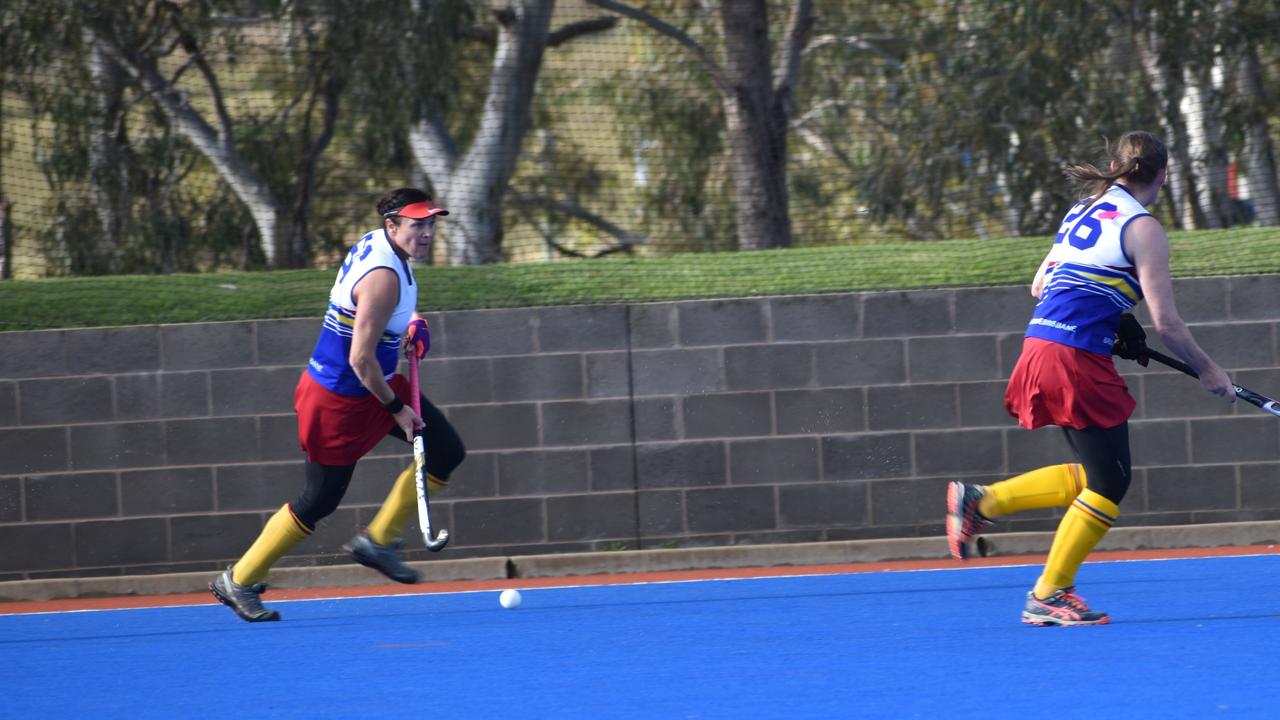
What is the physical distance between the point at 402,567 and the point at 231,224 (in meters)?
9.60

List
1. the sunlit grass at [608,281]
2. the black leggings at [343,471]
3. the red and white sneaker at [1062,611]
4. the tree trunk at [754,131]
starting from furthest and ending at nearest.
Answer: the tree trunk at [754,131] < the sunlit grass at [608,281] < the black leggings at [343,471] < the red and white sneaker at [1062,611]

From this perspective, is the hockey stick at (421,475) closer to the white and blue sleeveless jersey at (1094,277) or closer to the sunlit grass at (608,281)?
the sunlit grass at (608,281)

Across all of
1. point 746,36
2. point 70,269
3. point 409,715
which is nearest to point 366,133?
point 70,269

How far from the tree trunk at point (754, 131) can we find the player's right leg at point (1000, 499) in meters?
6.26

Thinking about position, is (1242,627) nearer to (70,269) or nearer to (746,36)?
(746,36)

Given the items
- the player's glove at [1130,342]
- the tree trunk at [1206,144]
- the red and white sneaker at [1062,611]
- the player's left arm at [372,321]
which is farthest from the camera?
the tree trunk at [1206,144]

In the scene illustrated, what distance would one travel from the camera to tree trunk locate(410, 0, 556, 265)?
1483 centimetres

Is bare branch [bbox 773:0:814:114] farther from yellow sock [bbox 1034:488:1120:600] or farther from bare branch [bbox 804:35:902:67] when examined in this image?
yellow sock [bbox 1034:488:1120:600]

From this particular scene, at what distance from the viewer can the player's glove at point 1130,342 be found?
575 cm

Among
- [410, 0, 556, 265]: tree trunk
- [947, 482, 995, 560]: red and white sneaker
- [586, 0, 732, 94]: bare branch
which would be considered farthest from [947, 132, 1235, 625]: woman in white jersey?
[410, 0, 556, 265]: tree trunk

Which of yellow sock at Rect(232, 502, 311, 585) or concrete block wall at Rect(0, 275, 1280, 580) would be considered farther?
concrete block wall at Rect(0, 275, 1280, 580)

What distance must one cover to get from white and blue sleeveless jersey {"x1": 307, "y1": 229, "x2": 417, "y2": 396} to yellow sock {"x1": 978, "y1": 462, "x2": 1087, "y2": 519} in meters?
2.43

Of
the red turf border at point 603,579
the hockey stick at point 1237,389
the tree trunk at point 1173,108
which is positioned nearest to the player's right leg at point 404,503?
the red turf border at point 603,579

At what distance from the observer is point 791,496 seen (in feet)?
27.6
